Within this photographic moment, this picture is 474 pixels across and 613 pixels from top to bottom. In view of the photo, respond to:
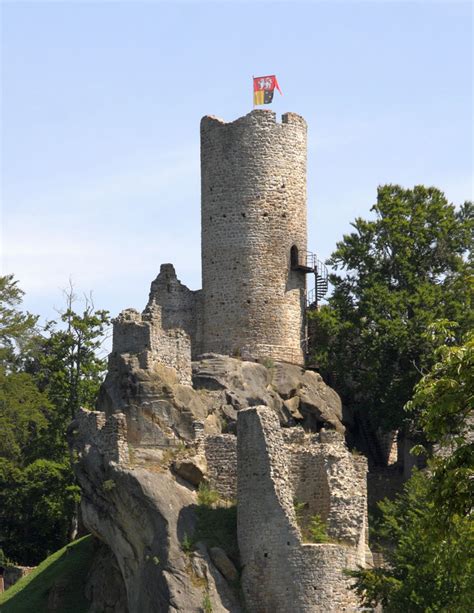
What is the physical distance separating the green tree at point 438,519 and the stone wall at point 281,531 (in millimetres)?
835

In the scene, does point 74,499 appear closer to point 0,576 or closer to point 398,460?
point 0,576

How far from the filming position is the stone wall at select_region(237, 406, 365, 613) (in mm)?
44562

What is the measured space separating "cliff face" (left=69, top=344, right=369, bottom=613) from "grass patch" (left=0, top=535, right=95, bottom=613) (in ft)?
9.86

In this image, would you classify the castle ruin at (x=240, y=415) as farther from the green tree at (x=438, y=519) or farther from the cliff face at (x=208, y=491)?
the green tree at (x=438, y=519)

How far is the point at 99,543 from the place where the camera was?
52.3 m

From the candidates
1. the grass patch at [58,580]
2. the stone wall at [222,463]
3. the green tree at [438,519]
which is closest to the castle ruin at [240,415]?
the stone wall at [222,463]

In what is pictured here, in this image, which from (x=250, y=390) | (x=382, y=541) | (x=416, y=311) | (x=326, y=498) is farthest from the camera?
(x=416, y=311)

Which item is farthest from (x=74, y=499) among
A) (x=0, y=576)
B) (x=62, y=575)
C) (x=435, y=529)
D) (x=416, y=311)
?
Answer: (x=435, y=529)

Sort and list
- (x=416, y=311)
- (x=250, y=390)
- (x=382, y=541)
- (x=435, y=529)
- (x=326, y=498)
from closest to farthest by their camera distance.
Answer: (x=435, y=529) → (x=326, y=498) → (x=382, y=541) → (x=250, y=390) → (x=416, y=311)

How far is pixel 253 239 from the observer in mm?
56625

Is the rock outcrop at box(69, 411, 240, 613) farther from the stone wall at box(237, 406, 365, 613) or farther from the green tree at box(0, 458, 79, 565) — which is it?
the green tree at box(0, 458, 79, 565)

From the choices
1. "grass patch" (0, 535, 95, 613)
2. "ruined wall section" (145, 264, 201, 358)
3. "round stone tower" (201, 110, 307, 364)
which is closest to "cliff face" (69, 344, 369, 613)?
"grass patch" (0, 535, 95, 613)

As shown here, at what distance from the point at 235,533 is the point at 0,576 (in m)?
14.7

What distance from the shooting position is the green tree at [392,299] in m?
56.9
